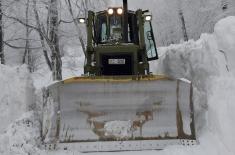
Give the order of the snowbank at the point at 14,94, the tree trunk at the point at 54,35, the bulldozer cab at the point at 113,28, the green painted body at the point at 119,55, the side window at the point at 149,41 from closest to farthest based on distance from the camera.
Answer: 1. the snowbank at the point at 14,94
2. the green painted body at the point at 119,55
3. the bulldozer cab at the point at 113,28
4. the side window at the point at 149,41
5. the tree trunk at the point at 54,35

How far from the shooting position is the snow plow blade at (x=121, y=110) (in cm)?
664

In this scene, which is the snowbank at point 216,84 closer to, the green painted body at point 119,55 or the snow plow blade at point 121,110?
the snow plow blade at point 121,110

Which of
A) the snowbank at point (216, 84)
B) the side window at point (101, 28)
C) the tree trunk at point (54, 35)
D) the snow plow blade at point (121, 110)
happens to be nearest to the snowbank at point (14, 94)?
the snow plow blade at point (121, 110)

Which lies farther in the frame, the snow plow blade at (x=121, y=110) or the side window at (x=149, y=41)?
the side window at (x=149, y=41)

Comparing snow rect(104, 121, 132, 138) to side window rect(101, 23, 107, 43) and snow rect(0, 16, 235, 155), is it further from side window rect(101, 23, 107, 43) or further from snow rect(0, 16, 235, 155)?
side window rect(101, 23, 107, 43)

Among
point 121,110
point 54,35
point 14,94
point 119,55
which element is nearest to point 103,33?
point 119,55

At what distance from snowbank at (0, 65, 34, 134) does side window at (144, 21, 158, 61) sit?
8.33 feet

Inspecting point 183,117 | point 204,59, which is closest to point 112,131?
point 183,117

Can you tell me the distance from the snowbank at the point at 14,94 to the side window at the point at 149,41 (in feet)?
8.33

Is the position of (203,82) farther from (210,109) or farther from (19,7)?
(19,7)

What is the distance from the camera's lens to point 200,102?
7246 millimetres

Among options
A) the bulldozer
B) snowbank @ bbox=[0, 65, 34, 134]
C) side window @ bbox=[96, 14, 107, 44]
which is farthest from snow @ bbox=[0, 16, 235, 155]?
side window @ bbox=[96, 14, 107, 44]

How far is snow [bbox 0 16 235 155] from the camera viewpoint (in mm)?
6164

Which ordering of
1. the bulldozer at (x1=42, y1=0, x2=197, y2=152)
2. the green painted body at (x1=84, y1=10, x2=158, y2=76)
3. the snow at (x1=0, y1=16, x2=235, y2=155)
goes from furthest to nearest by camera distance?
the green painted body at (x1=84, y1=10, x2=158, y2=76)
the bulldozer at (x1=42, y1=0, x2=197, y2=152)
the snow at (x1=0, y1=16, x2=235, y2=155)
